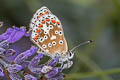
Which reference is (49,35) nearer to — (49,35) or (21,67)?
(49,35)

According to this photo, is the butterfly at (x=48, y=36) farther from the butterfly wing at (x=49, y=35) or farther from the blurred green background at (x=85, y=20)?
the blurred green background at (x=85, y=20)

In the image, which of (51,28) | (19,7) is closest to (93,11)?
(19,7)

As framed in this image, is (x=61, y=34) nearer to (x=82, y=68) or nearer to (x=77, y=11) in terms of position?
(x=82, y=68)

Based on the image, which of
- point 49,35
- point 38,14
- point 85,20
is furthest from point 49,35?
point 85,20

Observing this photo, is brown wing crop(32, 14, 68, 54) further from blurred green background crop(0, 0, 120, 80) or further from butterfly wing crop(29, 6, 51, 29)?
blurred green background crop(0, 0, 120, 80)

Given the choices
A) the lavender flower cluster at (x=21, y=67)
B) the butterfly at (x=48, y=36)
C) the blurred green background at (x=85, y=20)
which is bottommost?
the lavender flower cluster at (x=21, y=67)

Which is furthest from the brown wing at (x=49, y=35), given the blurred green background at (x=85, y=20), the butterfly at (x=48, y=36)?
the blurred green background at (x=85, y=20)

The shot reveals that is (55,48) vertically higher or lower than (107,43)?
lower
